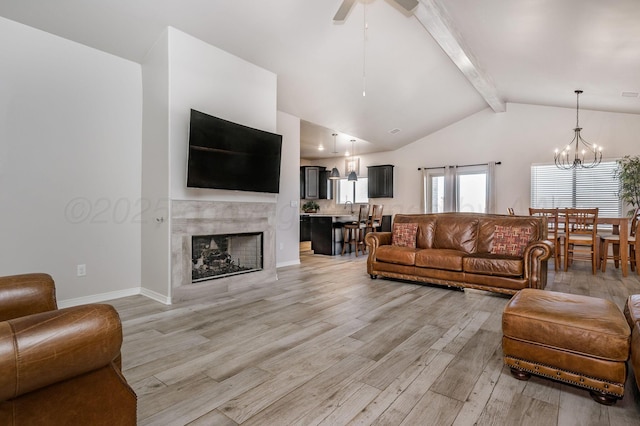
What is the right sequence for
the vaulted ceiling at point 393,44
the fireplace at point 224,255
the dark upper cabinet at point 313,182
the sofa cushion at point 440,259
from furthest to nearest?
the dark upper cabinet at point 313,182
the sofa cushion at point 440,259
the fireplace at point 224,255
the vaulted ceiling at point 393,44

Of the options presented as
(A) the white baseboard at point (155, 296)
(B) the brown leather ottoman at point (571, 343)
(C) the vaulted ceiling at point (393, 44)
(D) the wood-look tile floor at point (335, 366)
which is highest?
(C) the vaulted ceiling at point (393, 44)

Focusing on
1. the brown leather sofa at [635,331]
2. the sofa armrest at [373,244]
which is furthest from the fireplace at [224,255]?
the brown leather sofa at [635,331]

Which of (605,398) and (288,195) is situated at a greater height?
(288,195)

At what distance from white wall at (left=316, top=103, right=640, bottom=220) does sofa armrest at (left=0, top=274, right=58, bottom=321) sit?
26.7 ft

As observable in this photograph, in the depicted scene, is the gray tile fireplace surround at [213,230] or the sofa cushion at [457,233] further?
the sofa cushion at [457,233]

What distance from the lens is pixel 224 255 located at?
14.4 ft

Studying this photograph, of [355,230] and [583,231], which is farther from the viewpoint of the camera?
[355,230]

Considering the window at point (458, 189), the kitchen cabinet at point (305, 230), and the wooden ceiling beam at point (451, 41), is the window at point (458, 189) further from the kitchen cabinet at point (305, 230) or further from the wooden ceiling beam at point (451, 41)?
the kitchen cabinet at point (305, 230)

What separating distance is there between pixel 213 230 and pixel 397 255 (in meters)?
2.49

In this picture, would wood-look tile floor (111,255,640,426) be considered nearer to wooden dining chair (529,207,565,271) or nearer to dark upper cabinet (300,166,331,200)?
wooden dining chair (529,207,565,271)

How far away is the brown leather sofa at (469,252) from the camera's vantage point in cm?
376

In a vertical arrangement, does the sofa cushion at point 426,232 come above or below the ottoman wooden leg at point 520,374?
above

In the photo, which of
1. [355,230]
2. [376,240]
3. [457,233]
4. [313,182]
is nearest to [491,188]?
[355,230]

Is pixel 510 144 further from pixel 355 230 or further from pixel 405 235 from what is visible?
pixel 405 235
